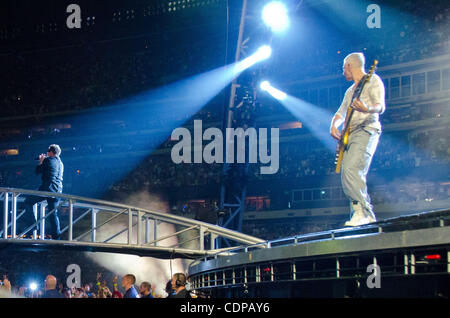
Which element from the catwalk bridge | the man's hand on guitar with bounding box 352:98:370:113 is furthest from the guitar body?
the catwalk bridge

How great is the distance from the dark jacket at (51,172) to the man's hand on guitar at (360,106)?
6391 millimetres

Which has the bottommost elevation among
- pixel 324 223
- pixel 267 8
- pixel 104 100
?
pixel 324 223

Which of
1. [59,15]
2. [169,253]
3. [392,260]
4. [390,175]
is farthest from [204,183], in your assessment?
[392,260]

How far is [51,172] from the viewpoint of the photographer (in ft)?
37.0

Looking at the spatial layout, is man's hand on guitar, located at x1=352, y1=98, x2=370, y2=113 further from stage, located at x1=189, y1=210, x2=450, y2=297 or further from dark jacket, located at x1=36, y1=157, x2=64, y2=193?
dark jacket, located at x1=36, y1=157, x2=64, y2=193

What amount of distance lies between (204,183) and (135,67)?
670 centimetres

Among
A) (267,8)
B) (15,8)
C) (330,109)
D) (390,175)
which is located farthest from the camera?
(15,8)

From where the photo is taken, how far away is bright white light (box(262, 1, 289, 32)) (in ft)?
39.6

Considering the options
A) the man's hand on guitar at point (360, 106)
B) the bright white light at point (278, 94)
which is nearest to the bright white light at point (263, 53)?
the man's hand on guitar at point (360, 106)

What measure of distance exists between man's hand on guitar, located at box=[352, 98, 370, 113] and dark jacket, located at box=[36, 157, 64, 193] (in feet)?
21.0

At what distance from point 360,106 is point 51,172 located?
6.91m
